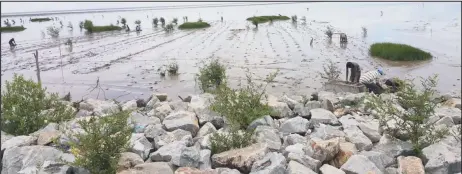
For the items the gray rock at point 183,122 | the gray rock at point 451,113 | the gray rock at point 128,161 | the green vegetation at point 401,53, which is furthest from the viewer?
the green vegetation at point 401,53

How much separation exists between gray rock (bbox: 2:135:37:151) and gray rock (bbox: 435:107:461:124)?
284 inches

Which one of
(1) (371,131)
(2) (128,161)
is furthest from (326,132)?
(2) (128,161)

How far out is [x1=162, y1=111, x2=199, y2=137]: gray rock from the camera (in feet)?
23.4

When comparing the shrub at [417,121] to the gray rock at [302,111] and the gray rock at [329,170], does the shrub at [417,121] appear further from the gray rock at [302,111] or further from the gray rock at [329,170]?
the gray rock at [302,111]

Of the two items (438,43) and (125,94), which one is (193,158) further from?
(438,43)

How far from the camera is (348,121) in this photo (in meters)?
7.35

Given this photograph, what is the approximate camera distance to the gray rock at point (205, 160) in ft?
18.0

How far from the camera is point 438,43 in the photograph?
2409 cm

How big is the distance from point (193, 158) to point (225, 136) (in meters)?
A: 0.93

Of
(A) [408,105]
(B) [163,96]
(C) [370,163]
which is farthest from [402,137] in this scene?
(B) [163,96]

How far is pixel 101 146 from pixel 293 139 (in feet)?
9.61

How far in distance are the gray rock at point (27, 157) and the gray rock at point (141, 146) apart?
0.88m

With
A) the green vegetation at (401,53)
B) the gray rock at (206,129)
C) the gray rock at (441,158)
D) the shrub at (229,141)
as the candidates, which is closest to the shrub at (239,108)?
the gray rock at (206,129)

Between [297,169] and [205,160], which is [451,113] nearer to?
[297,169]
